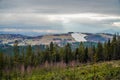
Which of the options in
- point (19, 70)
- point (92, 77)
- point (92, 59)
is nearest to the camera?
point (92, 77)

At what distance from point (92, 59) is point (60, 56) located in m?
12.8

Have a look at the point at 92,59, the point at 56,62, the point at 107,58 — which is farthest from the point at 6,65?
the point at 107,58

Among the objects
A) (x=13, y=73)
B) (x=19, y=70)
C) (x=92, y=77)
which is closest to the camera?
(x=92, y=77)

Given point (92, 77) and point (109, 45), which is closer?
point (92, 77)

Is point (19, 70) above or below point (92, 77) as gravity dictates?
below

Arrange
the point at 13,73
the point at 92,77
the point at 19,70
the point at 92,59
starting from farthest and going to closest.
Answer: the point at 92,59
the point at 19,70
the point at 13,73
the point at 92,77

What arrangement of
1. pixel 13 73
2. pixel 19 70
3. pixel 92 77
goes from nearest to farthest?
pixel 92 77 < pixel 13 73 < pixel 19 70

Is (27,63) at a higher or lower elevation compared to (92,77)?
lower

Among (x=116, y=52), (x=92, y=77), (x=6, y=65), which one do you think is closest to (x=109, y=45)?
(x=116, y=52)

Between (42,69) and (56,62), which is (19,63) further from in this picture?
(56,62)

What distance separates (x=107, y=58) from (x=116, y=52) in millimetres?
4362

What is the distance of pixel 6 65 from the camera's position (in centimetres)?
10250

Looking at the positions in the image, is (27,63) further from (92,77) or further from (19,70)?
(92,77)

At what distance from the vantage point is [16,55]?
102m
